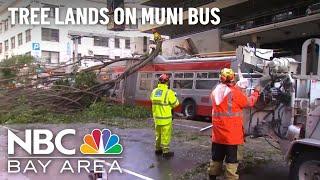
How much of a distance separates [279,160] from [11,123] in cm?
982

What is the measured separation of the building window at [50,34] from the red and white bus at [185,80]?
3752 cm

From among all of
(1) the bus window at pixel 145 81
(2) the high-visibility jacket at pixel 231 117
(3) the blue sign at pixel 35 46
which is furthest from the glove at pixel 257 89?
(3) the blue sign at pixel 35 46

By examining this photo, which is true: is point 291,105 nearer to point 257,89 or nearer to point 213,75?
point 257,89

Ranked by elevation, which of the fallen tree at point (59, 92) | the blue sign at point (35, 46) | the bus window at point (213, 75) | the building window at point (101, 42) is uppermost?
the building window at point (101, 42)

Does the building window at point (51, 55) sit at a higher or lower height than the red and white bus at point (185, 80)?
higher

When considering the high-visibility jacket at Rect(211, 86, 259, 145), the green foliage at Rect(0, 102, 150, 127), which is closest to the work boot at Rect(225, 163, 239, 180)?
the high-visibility jacket at Rect(211, 86, 259, 145)

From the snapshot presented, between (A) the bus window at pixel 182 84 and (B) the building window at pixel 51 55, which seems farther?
(B) the building window at pixel 51 55

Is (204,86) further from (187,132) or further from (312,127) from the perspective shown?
(312,127)

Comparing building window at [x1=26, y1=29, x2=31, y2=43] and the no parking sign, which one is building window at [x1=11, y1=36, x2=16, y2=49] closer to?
building window at [x1=26, y1=29, x2=31, y2=43]

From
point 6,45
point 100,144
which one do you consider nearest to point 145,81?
point 100,144

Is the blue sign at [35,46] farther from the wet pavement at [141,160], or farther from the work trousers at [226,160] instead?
the work trousers at [226,160]

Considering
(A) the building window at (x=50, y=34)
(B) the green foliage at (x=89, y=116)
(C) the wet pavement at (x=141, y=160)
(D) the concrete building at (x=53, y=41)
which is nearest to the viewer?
(C) the wet pavement at (x=141, y=160)

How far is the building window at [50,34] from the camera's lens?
58.1m

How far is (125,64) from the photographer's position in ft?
72.3
